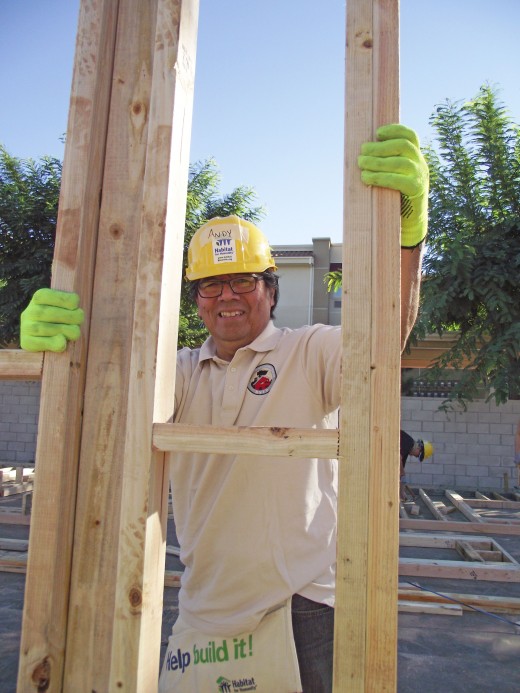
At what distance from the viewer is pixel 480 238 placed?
31.8 ft

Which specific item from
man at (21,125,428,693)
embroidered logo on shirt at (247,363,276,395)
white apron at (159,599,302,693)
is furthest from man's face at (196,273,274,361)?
white apron at (159,599,302,693)

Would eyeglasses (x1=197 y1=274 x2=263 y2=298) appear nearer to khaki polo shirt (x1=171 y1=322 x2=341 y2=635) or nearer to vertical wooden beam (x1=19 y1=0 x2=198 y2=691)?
khaki polo shirt (x1=171 y1=322 x2=341 y2=635)

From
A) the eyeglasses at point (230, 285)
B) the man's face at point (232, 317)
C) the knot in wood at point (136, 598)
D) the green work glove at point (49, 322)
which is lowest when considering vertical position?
the knot in wood at point (136, 598)

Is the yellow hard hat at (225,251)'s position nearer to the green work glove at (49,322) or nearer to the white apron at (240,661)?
the green work glove at (49,322)

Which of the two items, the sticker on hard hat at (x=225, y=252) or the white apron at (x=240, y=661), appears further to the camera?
the sticker on hard hat at (x=225, y=252)

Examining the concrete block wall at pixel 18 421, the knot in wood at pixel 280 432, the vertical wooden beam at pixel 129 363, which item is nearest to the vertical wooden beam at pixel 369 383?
the knot in wood at pixel 280 432

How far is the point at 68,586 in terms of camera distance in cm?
145

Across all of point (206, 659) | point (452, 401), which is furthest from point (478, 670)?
point (452, 401)

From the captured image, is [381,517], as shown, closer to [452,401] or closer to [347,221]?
[347,221]

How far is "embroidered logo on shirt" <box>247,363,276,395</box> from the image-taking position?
1.90 metres

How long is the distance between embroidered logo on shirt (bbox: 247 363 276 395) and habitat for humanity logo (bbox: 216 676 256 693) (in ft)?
2.99

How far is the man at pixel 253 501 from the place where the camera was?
1.73 meters

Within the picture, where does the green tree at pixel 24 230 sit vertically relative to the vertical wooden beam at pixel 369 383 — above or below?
above

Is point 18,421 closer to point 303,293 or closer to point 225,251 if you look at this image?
point 303,293
